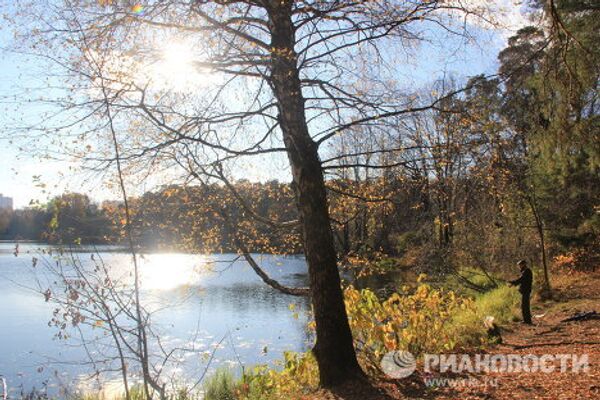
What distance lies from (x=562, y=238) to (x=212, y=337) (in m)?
12.8

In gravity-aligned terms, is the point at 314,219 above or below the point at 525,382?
above

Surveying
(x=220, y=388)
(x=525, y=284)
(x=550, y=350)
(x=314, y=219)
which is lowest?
(x=220, y=388)

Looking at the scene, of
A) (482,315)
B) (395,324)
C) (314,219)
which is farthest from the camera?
(482,315)

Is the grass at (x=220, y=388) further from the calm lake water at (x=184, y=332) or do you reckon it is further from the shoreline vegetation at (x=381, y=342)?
the calm lake water at (x=184, y=332)

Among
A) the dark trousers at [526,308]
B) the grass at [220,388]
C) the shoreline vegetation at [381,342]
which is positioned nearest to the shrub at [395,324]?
the shoreline vegetation at [381,342]

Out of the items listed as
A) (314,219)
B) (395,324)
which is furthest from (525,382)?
(314,219)

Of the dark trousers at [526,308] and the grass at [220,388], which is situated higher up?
the dark trousers at [526,308]

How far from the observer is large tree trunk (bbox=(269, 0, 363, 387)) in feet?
18.0

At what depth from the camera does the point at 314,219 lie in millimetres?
5496

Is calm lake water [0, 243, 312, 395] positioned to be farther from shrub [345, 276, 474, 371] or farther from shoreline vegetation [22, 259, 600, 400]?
shrub [345, 276, 474, 371]

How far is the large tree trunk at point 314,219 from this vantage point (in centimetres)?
547

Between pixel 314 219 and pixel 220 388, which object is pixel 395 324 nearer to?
pixel 314 219

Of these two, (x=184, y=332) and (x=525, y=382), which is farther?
(x=184, y=332)

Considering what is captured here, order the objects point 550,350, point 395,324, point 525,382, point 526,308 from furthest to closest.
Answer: point 526,308 → point 550,350 → point 395,324 → point 525,382
